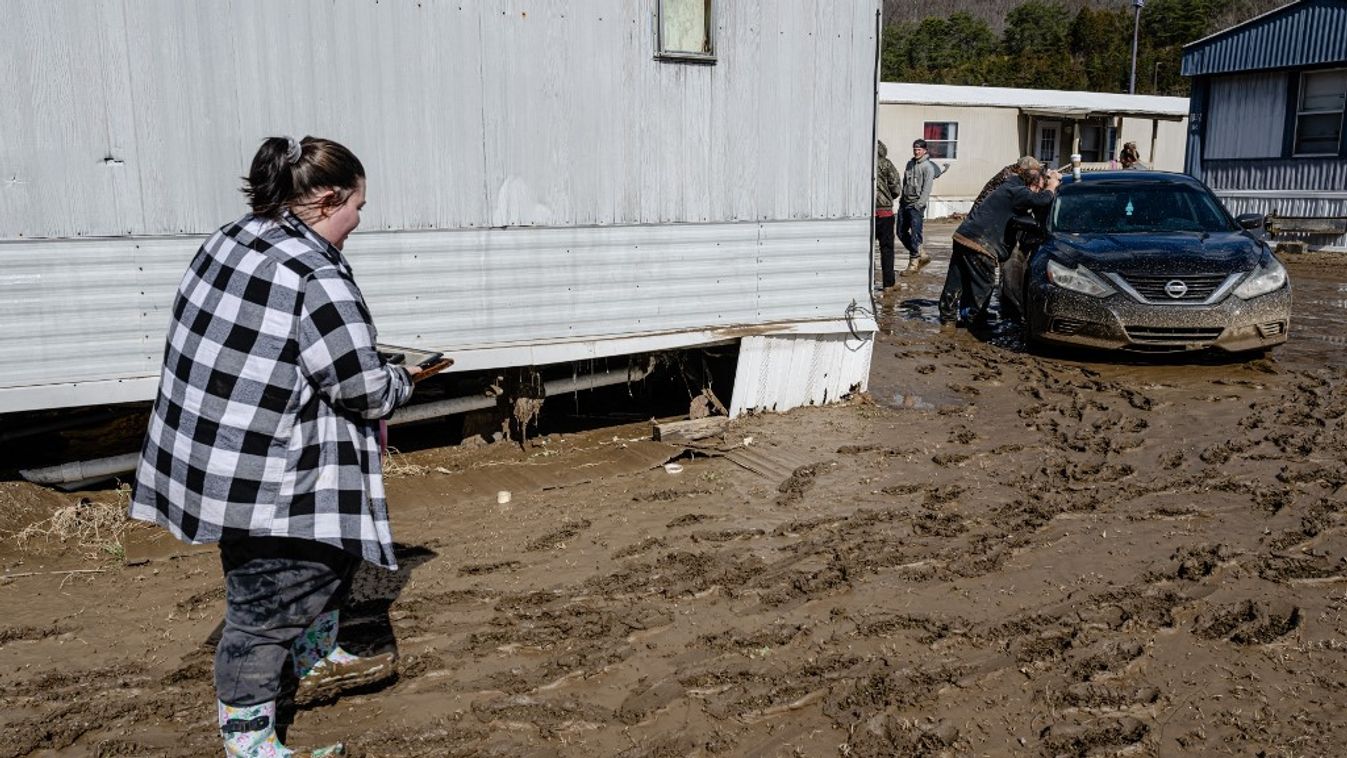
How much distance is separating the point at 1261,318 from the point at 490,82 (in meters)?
5.92

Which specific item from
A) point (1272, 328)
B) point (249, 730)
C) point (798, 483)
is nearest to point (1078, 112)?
point (1272, 328)

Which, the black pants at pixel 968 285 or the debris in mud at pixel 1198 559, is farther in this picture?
the black pants at pixel 968 285

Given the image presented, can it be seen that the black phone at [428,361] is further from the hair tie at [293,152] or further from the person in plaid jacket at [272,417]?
the hair tie at [293,152]

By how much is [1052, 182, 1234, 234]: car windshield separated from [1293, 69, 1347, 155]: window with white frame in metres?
9.24

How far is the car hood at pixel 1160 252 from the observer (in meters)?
8.41

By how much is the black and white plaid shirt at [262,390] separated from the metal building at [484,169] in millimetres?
2586

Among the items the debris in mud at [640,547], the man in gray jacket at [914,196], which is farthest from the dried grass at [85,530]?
the man in gray jacket at [914,196]

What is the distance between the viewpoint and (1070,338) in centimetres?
869

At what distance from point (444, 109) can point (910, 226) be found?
988 centimetres

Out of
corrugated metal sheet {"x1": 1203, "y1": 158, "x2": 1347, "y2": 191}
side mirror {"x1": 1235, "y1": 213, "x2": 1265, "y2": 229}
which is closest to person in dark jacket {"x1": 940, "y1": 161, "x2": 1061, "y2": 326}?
side mirror {"x1": 1235, "y1": 213, "x2": 1265, "y2": 229}

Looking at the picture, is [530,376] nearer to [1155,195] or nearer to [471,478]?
[471,478]

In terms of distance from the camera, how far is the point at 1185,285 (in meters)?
8.31

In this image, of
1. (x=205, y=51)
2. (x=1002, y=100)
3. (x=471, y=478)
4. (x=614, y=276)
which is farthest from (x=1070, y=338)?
(x=1002, y=100)

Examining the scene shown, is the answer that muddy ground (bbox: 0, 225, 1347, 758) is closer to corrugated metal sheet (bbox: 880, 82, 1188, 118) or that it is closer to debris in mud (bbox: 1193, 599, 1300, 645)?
debris in mud (bbox: 1193, 599, 1300, 645)
